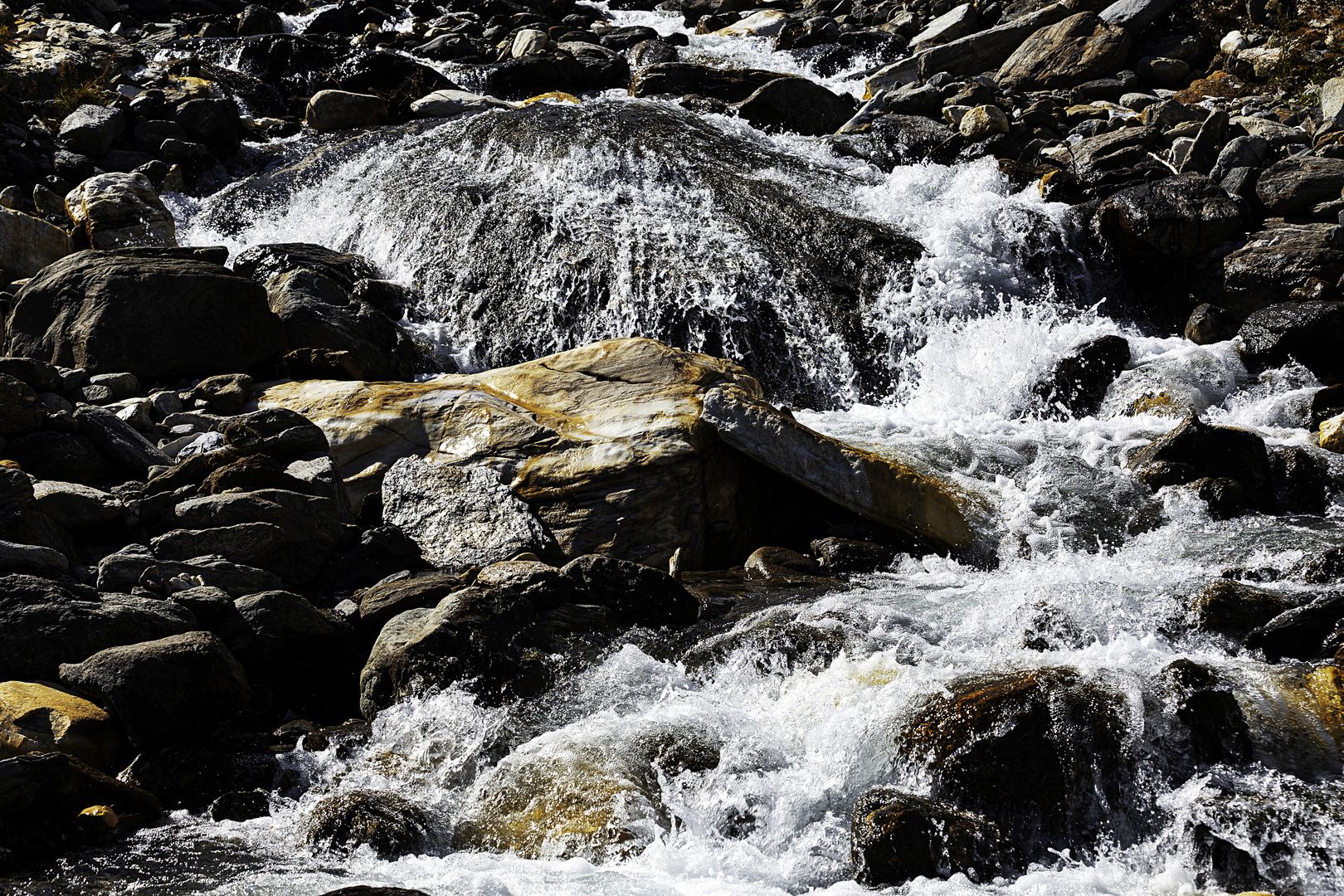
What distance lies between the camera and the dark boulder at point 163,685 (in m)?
4.23

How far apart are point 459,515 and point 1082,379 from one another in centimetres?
562

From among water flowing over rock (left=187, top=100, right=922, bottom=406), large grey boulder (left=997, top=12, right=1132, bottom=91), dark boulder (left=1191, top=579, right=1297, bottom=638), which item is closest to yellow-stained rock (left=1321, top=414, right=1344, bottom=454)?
water flowing over rock (left=187, top=100, right=922, bottom=406)

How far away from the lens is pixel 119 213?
10.9m

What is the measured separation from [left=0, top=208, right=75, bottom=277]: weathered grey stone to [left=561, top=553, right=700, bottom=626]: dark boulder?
24.3 ft

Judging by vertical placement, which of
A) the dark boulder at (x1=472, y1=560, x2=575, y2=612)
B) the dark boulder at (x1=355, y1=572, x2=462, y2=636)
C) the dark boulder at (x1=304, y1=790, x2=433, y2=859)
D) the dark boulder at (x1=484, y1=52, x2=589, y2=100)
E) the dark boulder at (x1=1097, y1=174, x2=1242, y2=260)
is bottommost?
the dark boulder at (x1=304, y1=790, x2=433, y2=859)

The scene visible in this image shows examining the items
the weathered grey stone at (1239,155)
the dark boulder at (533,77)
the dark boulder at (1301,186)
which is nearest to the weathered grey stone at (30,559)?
the dark boulder at (1301,186)

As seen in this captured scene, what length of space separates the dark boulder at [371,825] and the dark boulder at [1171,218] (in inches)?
359

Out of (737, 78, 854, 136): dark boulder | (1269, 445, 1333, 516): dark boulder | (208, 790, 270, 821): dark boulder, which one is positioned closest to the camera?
(208, 790, 270, 821): dark boulder

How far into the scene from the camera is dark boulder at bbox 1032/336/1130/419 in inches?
354

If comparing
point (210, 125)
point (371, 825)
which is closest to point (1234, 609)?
point (371, 825)

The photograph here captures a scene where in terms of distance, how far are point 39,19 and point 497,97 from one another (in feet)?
26.0

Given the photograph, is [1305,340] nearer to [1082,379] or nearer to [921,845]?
[1082,379]

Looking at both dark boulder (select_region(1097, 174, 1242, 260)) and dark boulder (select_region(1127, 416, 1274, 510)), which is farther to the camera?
dark boulder (select_region(1097, 174, 1242, 260))

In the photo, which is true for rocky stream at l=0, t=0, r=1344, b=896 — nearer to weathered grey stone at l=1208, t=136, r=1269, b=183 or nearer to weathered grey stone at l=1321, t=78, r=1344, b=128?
weathered grey stone at l=1208, t=136, r=1269, b=183
